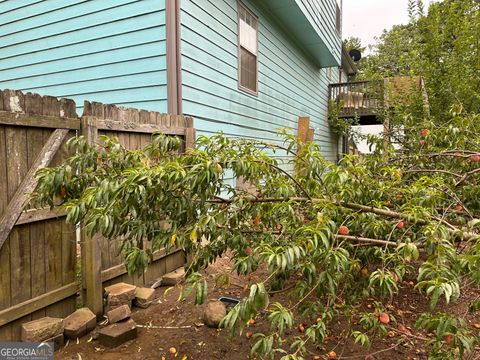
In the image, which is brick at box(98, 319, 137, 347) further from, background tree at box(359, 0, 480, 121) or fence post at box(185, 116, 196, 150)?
background tree at box(359, 0, 480, 121)

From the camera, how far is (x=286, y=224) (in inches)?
73.7

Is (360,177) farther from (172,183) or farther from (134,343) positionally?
(134,343)

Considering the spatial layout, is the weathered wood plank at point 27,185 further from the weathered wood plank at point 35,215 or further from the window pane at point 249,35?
the window pane at point 249,35

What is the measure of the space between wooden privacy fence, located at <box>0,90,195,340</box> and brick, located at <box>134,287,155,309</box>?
0.28m

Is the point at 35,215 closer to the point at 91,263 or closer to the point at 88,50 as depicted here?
the point at 91,263

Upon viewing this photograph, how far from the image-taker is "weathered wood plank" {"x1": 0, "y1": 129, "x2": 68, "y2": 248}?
253 cm

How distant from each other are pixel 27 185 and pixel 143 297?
1.49 metres

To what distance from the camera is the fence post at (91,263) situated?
10.2 ft

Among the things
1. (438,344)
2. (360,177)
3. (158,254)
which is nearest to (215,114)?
(158,254)

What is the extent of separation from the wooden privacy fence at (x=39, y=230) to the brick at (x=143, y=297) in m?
0.28

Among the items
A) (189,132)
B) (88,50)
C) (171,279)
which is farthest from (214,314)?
(88,50)

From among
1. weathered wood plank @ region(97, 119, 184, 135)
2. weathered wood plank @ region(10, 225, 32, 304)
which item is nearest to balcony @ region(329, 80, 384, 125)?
weathered wood plank @ region(97, 119, 184, 135)

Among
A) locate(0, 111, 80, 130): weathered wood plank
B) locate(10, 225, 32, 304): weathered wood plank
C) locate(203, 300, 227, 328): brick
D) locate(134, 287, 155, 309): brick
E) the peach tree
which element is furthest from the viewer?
locate(134, 287, 155, 309): brick

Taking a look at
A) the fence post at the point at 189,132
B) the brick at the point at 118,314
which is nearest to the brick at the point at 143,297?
the brick at the point at 118,314
